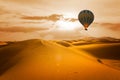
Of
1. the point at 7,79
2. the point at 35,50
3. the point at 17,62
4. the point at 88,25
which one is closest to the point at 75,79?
the point at 7,79

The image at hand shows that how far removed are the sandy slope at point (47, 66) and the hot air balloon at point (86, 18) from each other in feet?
15.9

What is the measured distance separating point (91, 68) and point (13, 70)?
711cm

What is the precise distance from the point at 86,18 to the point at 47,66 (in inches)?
423

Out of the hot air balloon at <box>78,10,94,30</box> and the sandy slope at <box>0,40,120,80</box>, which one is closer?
the sandy slope at <box>0,40,120,80</box>

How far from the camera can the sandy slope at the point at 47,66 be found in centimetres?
2316

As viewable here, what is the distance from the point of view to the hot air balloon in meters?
34.2

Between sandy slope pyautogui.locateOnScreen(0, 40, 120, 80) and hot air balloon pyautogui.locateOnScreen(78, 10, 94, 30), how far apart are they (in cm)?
485

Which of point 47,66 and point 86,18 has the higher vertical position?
point 86,18

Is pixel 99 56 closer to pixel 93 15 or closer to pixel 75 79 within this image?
pixel 93 15

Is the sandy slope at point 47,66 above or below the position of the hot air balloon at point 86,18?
below

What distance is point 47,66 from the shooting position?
2589cm

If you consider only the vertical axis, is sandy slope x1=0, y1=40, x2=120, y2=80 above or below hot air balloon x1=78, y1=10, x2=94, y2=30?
below

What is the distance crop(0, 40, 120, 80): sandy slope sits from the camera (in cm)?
2316

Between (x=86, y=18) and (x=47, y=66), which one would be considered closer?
(x=47, y=66)
